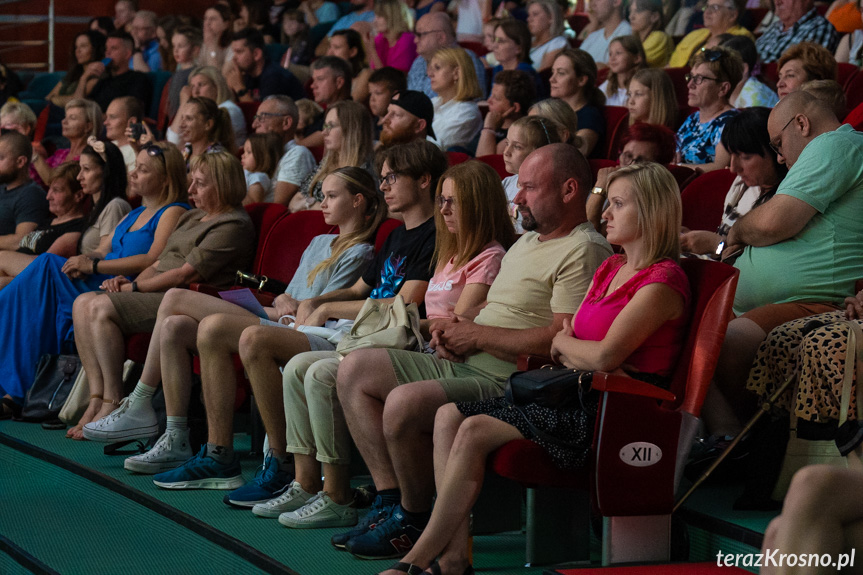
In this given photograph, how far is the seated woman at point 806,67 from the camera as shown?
396cm

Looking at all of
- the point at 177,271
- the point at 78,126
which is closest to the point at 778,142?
the point at 177,271

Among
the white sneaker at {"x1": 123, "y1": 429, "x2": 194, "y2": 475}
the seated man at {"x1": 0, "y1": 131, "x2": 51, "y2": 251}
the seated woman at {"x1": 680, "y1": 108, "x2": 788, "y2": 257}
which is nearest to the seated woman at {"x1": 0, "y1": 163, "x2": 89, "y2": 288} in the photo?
the seated man at {"x1": 0, "y1": 131, "x2": 51, "y2": 251}

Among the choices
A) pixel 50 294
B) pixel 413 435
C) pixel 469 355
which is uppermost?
pixel 469 355

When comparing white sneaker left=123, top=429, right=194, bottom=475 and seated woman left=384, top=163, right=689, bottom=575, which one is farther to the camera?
white sneaker left=123, top=429, right=194, bottom=475

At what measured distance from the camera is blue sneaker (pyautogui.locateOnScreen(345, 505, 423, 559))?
8.17ft

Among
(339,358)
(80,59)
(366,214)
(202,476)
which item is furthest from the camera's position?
(80,59)

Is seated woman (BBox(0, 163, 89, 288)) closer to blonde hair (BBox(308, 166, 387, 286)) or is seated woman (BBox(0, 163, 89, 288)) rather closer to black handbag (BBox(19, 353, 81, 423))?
black handbag (BBox(19, 353, 81, 423))

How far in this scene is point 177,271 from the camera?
13.0 feet

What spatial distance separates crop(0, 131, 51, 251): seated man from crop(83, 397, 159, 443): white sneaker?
203 centimetres

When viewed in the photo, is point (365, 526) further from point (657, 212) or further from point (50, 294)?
point (50, 294)

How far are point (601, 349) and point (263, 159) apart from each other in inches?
125

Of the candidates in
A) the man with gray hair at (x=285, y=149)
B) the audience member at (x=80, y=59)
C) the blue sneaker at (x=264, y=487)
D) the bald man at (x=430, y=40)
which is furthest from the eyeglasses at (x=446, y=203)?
the audience member at (x=80, y=59)

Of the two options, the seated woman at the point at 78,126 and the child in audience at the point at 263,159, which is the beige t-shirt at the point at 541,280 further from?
the seated woman at the point at 78,126

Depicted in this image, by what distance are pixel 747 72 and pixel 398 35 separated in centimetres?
293
